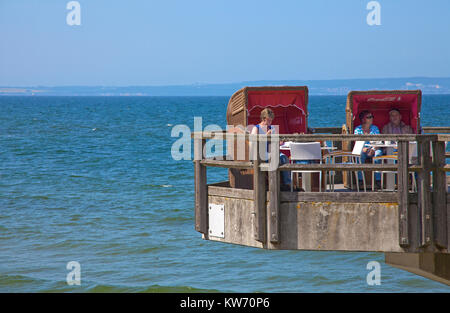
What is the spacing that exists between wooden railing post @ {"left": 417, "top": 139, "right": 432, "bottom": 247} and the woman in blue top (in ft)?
6.92

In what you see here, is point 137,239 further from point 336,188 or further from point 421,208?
point 421,208

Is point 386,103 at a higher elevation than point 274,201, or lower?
higher

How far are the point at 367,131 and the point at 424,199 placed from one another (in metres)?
3.11

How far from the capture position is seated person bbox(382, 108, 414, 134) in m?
11.9

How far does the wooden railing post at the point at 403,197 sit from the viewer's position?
340 inches

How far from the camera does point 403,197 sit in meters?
8.64

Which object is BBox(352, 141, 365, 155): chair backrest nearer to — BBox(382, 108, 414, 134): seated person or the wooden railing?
BBox(382, 108, 414, 134): seated person

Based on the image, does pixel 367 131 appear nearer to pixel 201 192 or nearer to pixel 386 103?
pixel 386 103

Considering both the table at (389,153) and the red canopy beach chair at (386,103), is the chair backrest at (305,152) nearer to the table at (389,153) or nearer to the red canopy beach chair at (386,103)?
the table at (389,153)

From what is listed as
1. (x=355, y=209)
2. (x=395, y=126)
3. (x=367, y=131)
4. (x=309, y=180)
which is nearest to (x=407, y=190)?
(x=355, y=209)

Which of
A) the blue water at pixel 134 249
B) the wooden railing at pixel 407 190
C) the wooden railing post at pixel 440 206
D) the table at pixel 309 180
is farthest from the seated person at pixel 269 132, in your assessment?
the blue water at pixel 134 249

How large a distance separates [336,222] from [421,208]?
1018mm

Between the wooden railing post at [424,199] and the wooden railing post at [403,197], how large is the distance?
0.17 m

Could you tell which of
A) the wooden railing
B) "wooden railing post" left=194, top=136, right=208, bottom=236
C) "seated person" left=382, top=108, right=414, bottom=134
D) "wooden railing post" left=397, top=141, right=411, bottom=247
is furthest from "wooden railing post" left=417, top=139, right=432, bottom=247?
"seated person" left=382, top=108, right=414, bottom=134
